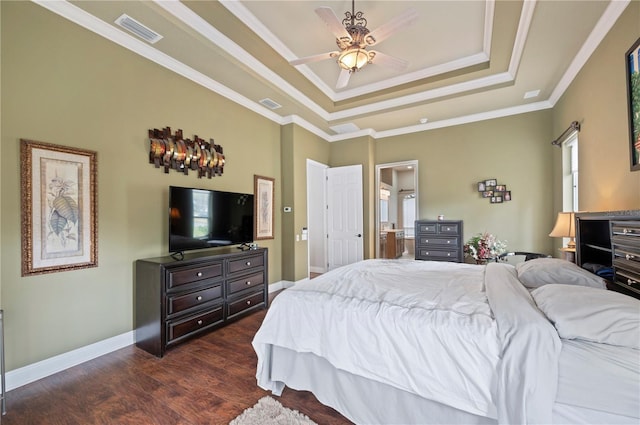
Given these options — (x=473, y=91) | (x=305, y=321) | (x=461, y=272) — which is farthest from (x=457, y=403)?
(x=473, y=91)

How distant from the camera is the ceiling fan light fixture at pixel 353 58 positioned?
8.52 feet

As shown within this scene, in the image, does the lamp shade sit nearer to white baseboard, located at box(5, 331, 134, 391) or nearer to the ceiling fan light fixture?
the ceiling fan light fixture

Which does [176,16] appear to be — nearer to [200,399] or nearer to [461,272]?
[200,399]

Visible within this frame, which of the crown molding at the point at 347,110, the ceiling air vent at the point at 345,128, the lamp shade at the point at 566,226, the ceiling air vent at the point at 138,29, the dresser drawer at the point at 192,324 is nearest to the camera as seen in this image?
the crown molding at the point at 347,110

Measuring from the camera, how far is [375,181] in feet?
19.2

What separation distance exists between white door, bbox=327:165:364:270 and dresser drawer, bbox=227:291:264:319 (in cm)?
236

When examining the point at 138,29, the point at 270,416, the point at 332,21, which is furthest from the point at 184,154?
the point at 270,416

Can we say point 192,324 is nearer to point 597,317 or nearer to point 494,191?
point 597,317

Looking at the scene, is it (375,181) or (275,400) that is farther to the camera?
(375,181)

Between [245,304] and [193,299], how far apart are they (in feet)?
2.64

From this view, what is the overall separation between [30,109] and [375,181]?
16.9 feet

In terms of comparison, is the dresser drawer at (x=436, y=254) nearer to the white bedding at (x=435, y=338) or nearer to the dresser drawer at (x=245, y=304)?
the white bedding at (x=435, y=338)

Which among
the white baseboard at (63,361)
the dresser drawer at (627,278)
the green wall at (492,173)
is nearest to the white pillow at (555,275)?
the dresser drawer at (627,278)

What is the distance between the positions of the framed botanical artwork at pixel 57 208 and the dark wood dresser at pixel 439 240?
4490 mm
